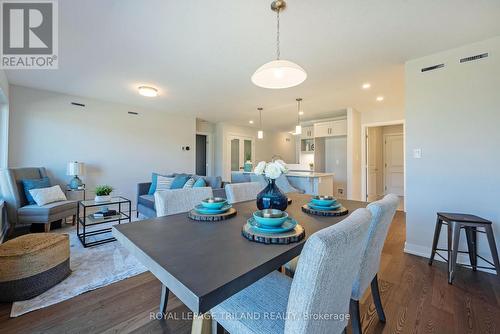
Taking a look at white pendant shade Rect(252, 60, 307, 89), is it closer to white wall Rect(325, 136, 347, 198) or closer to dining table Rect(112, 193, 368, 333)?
dining table Rect(112, 193, 368, 333)

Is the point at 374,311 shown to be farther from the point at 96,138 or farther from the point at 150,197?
the point at 96,138

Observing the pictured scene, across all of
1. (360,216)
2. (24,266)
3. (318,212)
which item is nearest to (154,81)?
(24,266)

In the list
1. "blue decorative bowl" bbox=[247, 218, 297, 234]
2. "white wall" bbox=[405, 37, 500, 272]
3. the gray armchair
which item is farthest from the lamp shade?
"white wall" bbox=[405, 37, 500, 272]

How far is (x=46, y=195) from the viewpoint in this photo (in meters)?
3.25

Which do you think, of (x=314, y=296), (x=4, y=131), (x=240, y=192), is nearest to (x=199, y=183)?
(x=240, y=192)

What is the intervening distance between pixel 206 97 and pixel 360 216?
3954 mm

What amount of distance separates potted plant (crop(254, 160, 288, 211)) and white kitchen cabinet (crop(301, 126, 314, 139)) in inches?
203

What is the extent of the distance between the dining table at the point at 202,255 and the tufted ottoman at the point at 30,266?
1.23 meters

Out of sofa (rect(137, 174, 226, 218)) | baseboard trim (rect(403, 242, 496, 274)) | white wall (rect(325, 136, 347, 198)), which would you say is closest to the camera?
baseboard trim (rect(403, 242, 496, 274))

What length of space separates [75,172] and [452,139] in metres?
5.76

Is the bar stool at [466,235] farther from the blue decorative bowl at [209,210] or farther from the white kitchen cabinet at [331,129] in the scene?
the white kitchen cabinet at [331,129]

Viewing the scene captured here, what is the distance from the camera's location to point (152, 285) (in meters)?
1.94

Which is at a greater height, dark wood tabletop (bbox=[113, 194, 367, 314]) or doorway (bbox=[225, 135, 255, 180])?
doorway (bbox=[225, 135, 255, 180])

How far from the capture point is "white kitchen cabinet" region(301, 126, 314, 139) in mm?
6327
